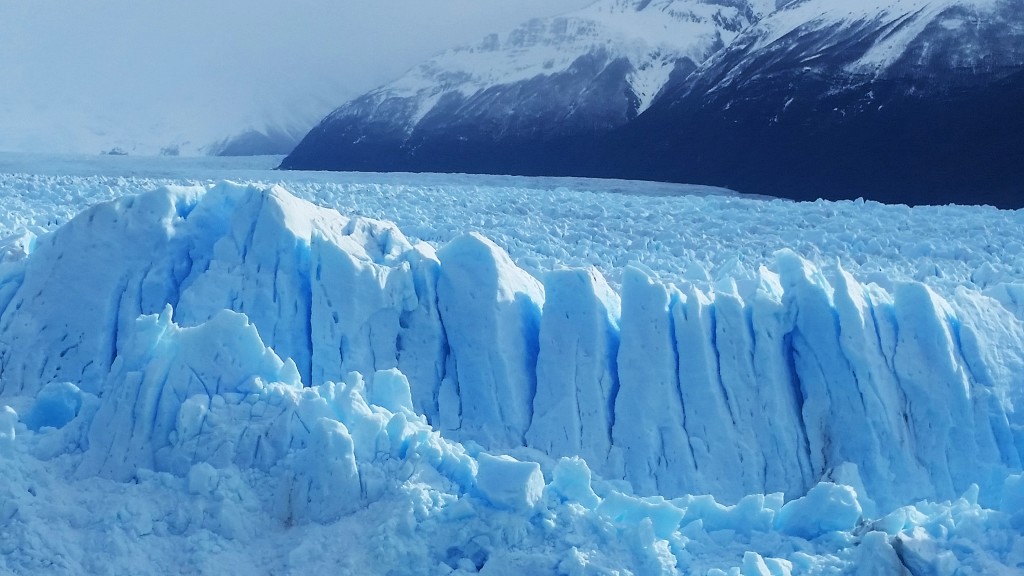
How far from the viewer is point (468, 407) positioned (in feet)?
22.1

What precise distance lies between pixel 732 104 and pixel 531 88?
22.7ft

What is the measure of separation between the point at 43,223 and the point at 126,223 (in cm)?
442

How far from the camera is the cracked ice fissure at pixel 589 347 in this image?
21.5 ft

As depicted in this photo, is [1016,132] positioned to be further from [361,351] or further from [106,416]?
[106,416]

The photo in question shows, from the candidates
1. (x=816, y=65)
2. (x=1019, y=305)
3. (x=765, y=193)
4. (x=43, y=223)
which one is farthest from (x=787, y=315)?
(x=816, y=65)

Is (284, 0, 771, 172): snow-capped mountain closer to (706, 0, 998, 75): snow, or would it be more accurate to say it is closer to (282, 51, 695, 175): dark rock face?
(282, 51, 695, 175): dark rock face

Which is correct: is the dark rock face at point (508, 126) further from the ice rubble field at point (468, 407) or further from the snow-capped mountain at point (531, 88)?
the ice rubble field at point (468, 407)

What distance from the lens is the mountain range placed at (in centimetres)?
2039

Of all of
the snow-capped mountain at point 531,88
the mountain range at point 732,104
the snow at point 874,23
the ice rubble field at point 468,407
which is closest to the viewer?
the ice rubble field at point 468,407

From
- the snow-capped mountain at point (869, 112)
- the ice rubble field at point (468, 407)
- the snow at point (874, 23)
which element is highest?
the snow at point (874, 23)

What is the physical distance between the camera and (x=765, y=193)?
2102cm

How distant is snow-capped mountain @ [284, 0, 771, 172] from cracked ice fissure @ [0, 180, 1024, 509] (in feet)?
65.9

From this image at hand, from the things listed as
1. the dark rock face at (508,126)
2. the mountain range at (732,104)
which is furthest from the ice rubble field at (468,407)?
the dark rock face at (508,126)

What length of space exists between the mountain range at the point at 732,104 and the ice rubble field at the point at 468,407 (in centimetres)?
1125
